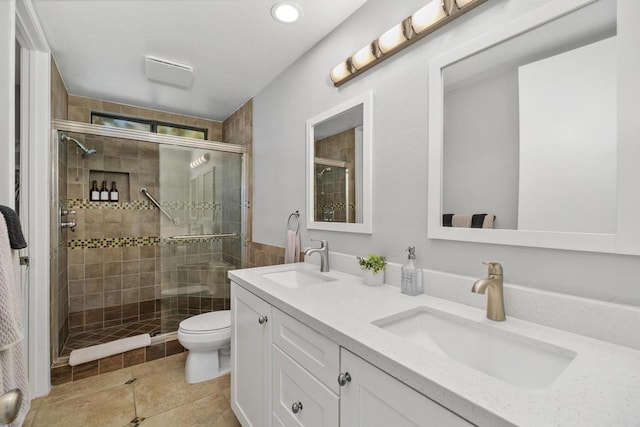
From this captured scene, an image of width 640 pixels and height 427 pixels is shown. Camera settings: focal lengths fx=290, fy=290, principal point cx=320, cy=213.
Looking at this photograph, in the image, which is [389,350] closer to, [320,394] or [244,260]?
[320,394]

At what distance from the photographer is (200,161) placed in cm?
280

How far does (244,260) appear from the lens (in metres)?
2.91

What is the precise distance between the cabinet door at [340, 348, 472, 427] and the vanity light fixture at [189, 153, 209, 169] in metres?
2.47

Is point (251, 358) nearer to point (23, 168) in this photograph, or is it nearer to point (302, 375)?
point (302, 375)

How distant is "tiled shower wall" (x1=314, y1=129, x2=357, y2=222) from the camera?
1662 mm

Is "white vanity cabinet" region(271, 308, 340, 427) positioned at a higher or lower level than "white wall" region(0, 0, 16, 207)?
lower

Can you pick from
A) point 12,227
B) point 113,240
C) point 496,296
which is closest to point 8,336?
point 12,227

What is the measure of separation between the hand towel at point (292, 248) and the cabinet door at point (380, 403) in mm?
1249

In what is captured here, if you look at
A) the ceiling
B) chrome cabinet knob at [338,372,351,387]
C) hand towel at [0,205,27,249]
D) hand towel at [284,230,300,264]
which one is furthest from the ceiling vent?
chrome cabinet knob at [338,372,351,387]

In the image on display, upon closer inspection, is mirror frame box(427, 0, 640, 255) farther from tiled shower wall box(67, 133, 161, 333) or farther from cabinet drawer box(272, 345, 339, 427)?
tiled shower wall box(67, 133, 161, 333)

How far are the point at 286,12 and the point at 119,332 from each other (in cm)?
301

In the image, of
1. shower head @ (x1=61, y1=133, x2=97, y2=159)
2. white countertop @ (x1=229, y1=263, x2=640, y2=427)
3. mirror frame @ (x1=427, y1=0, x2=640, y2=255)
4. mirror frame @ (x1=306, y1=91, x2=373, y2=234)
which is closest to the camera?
white countertop @ (x1=229, y1=263, x2=640, y2=427)

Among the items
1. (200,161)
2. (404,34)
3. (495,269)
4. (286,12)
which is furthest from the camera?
(200,161)

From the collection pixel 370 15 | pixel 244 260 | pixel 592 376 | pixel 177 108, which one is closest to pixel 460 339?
pixel 592 376
